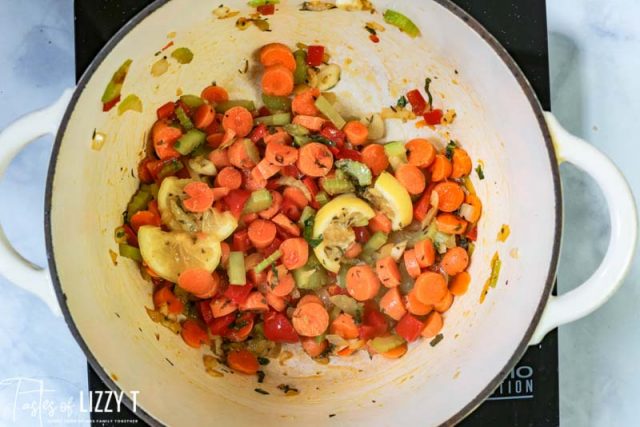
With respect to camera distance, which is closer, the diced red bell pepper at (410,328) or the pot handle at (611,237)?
the pot handle at (611,237)

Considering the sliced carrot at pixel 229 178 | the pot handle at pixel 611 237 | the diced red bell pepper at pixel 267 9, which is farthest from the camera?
the sliced carrot at pixel 229 178

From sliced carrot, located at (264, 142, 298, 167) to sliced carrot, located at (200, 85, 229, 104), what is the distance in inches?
6.1

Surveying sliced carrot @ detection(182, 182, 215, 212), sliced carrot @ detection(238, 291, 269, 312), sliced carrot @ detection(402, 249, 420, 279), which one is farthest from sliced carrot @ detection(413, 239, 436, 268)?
sliced carrot @ detection(182, 182, 215, 212)

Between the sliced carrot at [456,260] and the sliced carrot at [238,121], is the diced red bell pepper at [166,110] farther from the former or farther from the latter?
the sliced carrot at [456,260]

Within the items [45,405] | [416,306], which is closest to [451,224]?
[416,306]

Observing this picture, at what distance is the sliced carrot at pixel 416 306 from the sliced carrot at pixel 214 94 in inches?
21.5

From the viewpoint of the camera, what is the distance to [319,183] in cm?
152

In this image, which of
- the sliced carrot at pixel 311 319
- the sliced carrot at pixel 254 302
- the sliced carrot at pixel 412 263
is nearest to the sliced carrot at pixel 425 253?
the sliced carrot at pixel 412 263

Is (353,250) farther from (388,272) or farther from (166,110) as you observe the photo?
(166,110)

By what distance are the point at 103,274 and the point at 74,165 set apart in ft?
0.70

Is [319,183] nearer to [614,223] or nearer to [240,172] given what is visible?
[240,172]

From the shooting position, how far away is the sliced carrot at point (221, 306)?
57.8 inches

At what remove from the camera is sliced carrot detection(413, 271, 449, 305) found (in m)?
1.47

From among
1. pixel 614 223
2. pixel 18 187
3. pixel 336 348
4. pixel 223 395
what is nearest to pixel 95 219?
pixel 18 187
